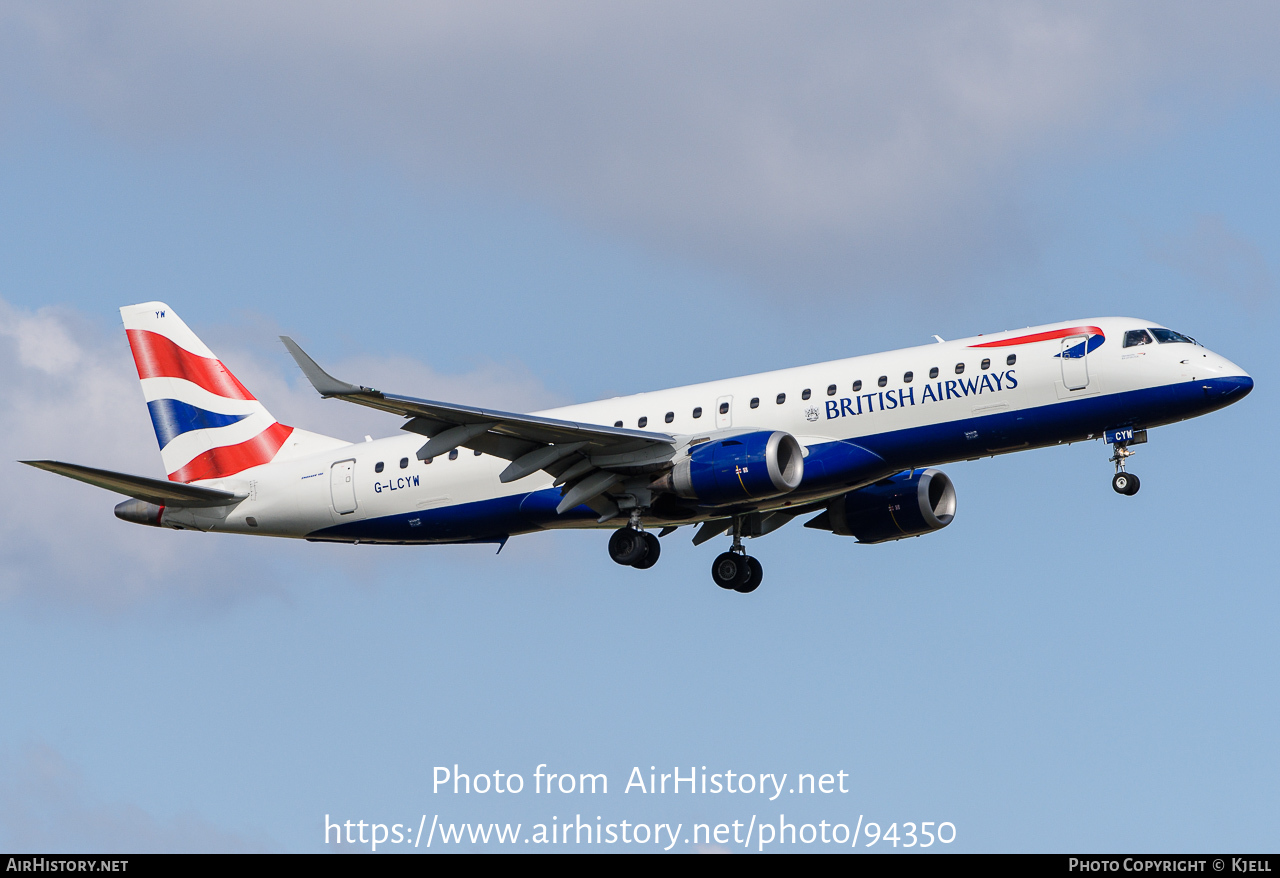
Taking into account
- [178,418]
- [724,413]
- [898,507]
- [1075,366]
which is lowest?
[1075,366]

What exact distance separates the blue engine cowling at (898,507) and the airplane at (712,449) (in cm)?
5

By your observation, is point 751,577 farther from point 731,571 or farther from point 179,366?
point 179,366

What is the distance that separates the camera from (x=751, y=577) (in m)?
41.3

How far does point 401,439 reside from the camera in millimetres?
41656

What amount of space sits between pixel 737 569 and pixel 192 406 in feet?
52.1

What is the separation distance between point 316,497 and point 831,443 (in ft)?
44.9

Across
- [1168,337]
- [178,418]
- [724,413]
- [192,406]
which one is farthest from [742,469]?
[178,418]

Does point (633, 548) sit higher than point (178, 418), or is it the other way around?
point (178, 418)

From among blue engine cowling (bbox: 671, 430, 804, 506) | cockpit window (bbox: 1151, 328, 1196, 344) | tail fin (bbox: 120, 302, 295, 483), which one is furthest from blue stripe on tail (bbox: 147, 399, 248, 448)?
cockpit window (bbox: 1151, 328, 1196, 344)

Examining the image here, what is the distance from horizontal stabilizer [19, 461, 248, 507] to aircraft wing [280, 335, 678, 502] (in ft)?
24.1

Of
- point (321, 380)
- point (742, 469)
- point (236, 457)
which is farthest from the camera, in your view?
point (236, 457)

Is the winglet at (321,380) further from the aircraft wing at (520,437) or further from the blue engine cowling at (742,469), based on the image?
the blue engine cowling at (742,469)

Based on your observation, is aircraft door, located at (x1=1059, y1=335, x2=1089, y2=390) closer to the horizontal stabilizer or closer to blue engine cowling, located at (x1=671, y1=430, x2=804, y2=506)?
blue engine cowling, located at (x1=671, y1=430, x2=804, y2=506)

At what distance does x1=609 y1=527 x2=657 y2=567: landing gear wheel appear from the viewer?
125 ft
